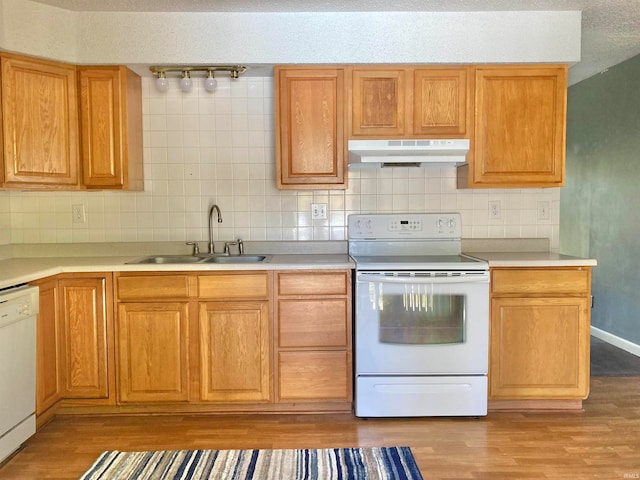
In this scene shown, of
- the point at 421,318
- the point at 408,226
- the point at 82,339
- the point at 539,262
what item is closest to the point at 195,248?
the point at 82,339

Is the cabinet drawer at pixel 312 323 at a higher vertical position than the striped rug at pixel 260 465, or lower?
higher

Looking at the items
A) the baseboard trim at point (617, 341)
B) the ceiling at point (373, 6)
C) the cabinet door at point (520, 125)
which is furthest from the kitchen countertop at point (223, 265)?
the baseboard trim at point (617, 341)

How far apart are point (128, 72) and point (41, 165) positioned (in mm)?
758

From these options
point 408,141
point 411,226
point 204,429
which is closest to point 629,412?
point 411,226

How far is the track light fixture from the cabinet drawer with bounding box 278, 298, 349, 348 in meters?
1.45

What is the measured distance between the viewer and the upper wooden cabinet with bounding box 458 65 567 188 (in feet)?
9.26

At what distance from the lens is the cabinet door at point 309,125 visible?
2.83 metres

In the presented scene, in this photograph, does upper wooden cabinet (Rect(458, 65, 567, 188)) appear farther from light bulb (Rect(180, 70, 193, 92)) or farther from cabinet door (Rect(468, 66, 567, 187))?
light bulb (Rect(180, 70, 193, 92))

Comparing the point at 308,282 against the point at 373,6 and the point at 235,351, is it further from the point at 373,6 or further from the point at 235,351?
the point at 373,6

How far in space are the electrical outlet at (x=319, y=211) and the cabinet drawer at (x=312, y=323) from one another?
74 cm

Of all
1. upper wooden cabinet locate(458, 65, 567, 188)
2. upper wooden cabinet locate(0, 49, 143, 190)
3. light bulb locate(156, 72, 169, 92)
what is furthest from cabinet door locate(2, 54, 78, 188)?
upper wooden cabinet locate(458, 65, 567, 188)

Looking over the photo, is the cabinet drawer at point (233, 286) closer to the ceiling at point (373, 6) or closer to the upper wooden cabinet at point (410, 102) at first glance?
the upper wooden cabinet at point (410, 102)

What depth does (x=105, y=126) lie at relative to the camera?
111 inches

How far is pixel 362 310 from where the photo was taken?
2.58 m
